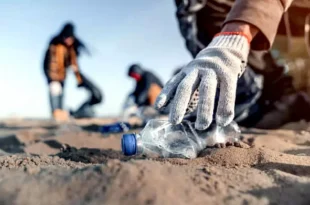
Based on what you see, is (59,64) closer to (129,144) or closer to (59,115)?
(59,115)

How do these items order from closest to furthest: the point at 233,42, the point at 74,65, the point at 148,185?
the point at 148,185
the point at 233,42
the point at 74,65

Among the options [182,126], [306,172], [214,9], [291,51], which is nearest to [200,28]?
[214,9]

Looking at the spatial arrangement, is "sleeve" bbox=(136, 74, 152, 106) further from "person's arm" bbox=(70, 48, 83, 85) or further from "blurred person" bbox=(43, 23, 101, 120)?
"person's arm" bbox=(70, 48, 83, 85)

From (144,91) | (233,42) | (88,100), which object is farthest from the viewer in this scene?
(88,100)

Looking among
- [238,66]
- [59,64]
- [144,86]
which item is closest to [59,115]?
[59,64]

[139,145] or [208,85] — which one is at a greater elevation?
[208,85]

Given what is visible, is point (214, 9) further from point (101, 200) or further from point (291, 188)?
Result: point (101, 200)

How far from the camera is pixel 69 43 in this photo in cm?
639

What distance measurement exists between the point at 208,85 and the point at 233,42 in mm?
305

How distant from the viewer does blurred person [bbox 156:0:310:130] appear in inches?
56.5

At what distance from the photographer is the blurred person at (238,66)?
1.44 meters

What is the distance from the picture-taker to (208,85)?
141 centimetres

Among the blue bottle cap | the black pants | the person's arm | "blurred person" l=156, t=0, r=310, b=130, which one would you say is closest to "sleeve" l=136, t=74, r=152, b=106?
the black pants

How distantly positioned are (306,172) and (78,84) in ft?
19.6
